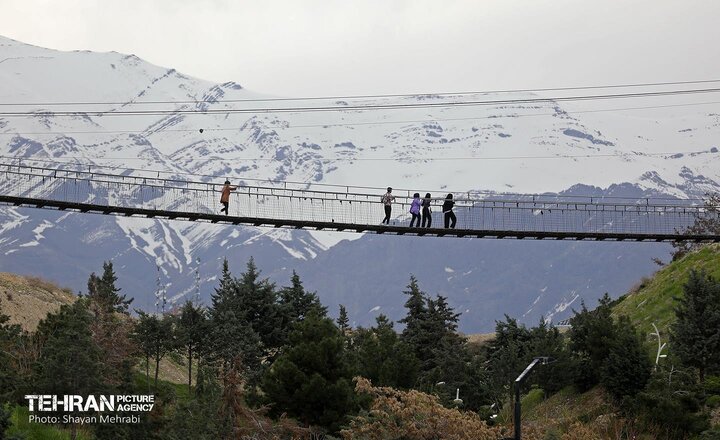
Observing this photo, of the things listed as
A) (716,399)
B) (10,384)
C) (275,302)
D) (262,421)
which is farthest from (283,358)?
(275,302)

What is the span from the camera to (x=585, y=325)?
177 ft

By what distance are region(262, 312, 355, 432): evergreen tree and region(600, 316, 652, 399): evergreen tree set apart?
37.8ft

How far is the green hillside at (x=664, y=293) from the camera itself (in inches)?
2292

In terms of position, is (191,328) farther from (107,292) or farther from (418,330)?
(418,330)

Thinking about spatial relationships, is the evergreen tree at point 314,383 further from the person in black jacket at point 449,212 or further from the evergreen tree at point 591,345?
the evergreen tree at point 591,345

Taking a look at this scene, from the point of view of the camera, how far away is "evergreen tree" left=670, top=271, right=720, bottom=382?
46.6 meters

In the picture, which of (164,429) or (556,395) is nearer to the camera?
(164,429)

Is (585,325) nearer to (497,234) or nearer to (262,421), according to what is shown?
(497,234)

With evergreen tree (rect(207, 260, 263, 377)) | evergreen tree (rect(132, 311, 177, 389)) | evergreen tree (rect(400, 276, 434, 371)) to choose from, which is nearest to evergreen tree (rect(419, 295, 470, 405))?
evergreen tree (rect(400, 276, 434, 371))

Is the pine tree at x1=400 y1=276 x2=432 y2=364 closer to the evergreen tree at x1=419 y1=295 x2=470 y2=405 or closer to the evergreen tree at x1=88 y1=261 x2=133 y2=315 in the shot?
the evergreen tree at x1=419 y1=295 x2=470 y2=405

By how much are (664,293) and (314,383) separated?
2502cm

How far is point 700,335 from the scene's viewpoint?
46688mm

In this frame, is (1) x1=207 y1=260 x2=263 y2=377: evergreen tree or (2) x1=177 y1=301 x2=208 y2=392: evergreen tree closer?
(1) x1=207 y1=260 x2=263 y2=377: evergreen tree

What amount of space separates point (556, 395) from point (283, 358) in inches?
580
